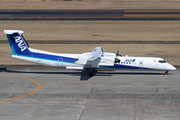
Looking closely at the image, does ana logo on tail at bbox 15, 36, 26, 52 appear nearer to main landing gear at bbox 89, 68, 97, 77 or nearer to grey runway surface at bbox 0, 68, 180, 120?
grey runway surface at bbox 0, 68, 180, 120

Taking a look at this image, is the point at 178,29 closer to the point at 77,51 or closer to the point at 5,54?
the point at 77,51

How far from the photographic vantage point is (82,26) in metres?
68.5

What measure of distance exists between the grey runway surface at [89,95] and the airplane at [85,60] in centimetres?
147

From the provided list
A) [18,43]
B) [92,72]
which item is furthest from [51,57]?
[92,72]

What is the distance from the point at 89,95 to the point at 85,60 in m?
8.04

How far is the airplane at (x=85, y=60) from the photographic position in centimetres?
3947

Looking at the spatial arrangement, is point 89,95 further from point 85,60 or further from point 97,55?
point 97,55

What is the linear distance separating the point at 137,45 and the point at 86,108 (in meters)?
28.4

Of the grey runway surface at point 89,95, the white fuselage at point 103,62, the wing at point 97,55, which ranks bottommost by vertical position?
the grey runway surface at point 89,95

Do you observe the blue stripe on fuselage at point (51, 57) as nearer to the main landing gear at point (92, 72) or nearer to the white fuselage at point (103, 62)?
the white fuselage at point (103, 62)

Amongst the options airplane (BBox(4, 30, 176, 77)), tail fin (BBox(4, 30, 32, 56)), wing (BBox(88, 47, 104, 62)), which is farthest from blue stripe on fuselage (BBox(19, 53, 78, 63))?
wing (BBox(88, 47, 104, 62))

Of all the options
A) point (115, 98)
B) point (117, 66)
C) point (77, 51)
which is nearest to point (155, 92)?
point (115, 98)

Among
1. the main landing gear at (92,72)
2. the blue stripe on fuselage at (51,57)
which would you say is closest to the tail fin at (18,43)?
the blue stripe on fuselage at (51,57)

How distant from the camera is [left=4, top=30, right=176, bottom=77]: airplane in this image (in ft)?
129
